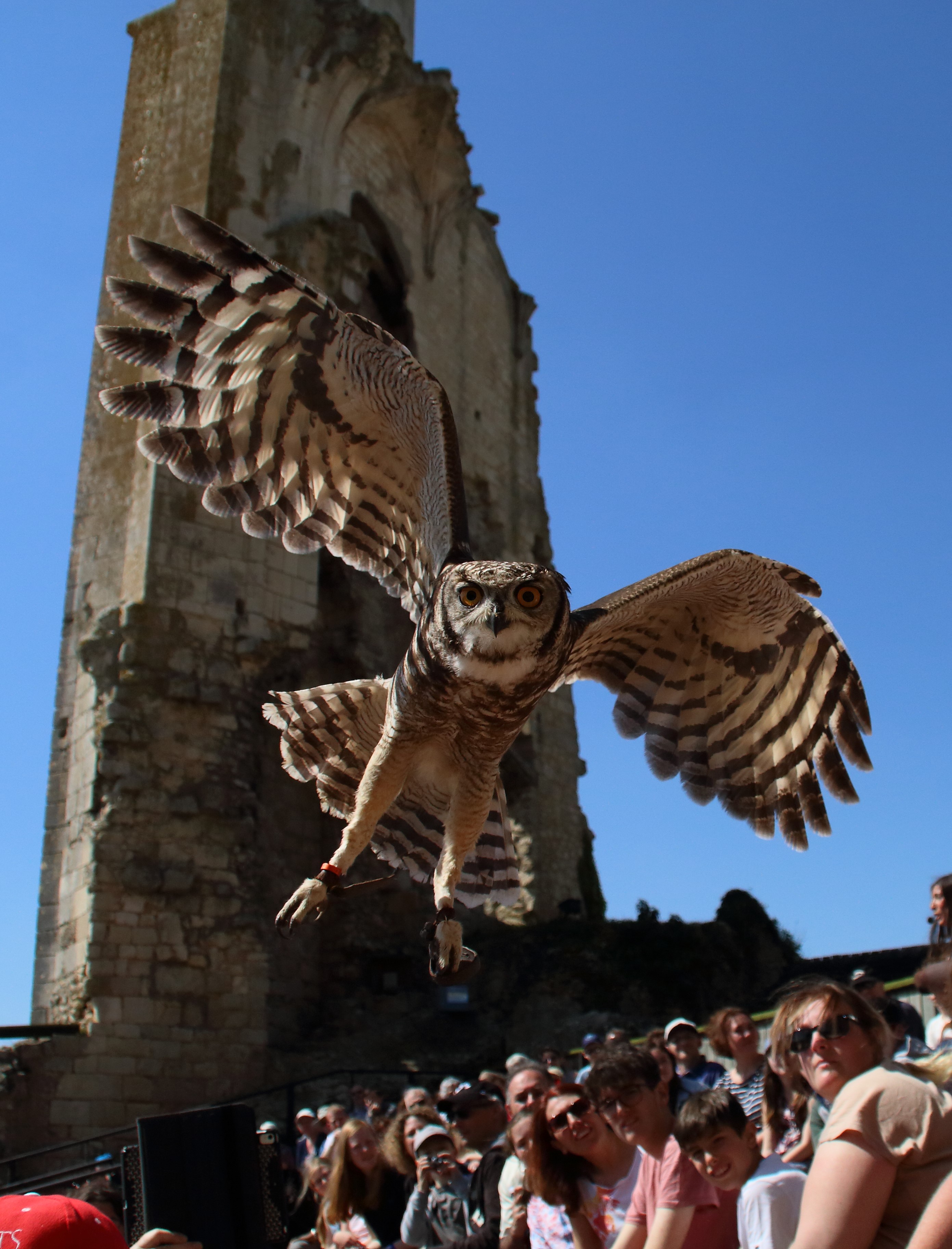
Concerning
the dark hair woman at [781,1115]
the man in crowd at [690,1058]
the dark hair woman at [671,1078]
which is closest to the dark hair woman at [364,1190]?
the dark hair woman at [671,1078]

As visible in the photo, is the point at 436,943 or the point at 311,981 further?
the point at 311,981

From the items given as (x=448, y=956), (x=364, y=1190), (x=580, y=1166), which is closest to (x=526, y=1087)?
(x=580, y=1166)

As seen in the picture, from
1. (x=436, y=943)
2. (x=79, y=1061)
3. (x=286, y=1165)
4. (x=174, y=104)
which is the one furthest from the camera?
(x=174, y=104)

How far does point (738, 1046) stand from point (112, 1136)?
22.1ft

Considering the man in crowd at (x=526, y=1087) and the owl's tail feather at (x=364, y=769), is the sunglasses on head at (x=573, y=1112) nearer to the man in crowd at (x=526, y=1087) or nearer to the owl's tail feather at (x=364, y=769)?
the man in crowd at (x=526, y=1087)

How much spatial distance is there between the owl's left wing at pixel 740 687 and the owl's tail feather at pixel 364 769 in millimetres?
746

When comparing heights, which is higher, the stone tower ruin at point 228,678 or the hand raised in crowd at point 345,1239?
the stone tower ruin at point 228,678

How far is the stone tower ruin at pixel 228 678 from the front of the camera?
10.4 meters

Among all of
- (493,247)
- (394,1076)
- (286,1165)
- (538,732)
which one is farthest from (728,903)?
(493,247)

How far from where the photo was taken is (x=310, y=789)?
12672mm

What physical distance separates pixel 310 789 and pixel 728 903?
5059 mm

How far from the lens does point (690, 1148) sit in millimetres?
3182

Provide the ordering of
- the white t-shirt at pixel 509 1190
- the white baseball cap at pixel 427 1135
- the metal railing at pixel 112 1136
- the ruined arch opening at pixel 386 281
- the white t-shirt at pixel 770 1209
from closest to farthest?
1. the white t-shirt at pixel 770 1209
2. the white t-shirt at pixel 509 1190
3. the white baseball cap at pixel 427 1135
4. the metal railing at pixel 112 1136
5. the ruined arch opening at pixel 386 281

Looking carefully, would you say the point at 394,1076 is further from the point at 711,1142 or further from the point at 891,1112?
the point at 891,1112
